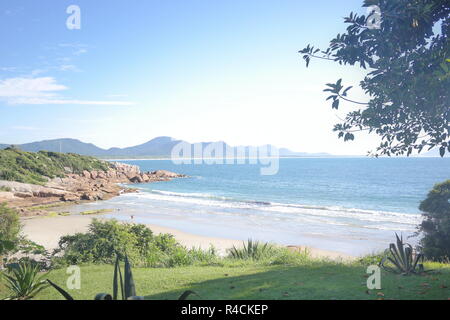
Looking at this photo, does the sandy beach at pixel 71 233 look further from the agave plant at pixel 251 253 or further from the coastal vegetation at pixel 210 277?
the coastal vegetation at pixel 210 277

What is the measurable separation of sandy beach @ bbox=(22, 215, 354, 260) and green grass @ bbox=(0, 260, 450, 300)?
10.2m

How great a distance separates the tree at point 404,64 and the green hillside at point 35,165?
146 feet

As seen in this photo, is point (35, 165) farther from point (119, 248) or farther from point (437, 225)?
point (437, 225)

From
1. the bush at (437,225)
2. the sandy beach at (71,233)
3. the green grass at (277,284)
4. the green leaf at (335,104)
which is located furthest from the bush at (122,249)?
Result: the bush at (437,225)

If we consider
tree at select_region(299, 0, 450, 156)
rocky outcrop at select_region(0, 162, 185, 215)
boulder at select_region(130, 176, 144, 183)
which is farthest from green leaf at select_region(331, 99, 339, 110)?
boulder at select_region(130, 176, 144, 183)

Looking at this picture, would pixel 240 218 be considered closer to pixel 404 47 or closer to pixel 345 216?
pixel 345 216

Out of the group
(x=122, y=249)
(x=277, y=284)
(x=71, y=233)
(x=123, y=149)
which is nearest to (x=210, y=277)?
(x=277, y=284)

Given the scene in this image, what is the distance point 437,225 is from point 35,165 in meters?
51.0

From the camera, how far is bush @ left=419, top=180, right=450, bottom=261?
12.8 metres

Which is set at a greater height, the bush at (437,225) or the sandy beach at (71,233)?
the bush at (437,225)

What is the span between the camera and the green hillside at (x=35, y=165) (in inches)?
1688

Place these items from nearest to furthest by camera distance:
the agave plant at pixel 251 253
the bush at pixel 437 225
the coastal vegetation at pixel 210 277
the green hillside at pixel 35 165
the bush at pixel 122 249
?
the coastal vegetation at pixel 210 277
the bush at pixel 122 249
the agave plant at pixel 251 253
the bush at pixel 437 225
the green hillside at pixel 35 165

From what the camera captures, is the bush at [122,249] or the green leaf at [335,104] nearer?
the green leaf at [335,104]

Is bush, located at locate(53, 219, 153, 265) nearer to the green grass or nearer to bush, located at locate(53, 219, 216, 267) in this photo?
bush, located at locate(53, 219, 216, 267)
